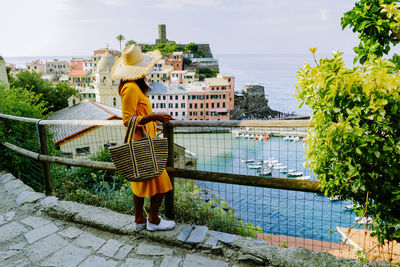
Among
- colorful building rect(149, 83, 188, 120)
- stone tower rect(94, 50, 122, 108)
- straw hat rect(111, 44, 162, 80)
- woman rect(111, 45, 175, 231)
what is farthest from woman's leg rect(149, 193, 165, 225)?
colorful building rect(149, 83, 188, 120)

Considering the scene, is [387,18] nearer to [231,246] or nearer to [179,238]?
[231,246]

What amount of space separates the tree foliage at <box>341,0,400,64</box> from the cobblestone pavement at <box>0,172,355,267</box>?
63.7 inches

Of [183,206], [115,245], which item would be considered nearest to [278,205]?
[183,206]

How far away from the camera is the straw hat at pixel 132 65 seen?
262 centimetres

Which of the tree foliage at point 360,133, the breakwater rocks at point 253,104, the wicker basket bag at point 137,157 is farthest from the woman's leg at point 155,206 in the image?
the breakwater rocks at point 253,104

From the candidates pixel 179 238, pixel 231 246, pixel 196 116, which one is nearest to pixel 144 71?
pixel 179 238

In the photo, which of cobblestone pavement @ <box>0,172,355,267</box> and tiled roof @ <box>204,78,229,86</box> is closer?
cobblestone pavement @ <box>0,172,355,267</box>

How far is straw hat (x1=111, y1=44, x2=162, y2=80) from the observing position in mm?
2619

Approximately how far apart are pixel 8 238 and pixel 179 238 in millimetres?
1712

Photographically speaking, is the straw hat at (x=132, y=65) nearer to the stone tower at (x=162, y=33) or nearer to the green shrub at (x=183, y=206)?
the green shrub at (x=183, y=206)

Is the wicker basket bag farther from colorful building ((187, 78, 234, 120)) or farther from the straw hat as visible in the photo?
colorful building ((187, 78, 234, 120))

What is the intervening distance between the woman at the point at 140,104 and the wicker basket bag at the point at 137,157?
105mm

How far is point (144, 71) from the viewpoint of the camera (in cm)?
264

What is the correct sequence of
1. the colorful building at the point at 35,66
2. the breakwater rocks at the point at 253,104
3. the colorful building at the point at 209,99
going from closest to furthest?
the colorful building at the point at 209,99 → the breakwater rocks at the point at 253,104 → the colorful building at the point at 35,66
